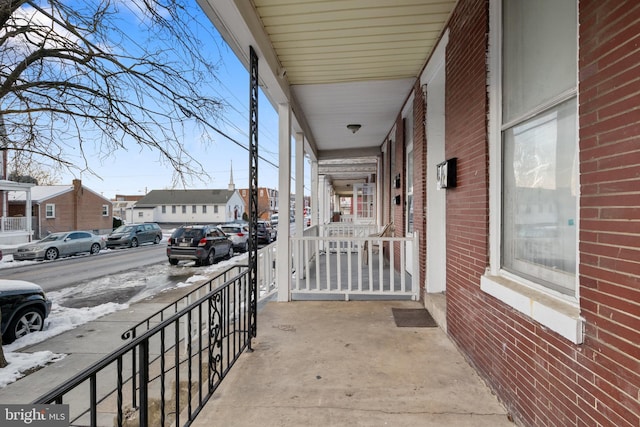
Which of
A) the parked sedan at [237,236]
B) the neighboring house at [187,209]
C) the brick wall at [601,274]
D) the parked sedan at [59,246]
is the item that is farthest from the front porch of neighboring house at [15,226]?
the brick wall at [601,274]

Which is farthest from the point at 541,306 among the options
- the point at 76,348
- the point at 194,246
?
the point at 194,246

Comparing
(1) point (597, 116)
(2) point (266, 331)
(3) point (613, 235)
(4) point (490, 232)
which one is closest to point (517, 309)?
(4) point (490, 232)

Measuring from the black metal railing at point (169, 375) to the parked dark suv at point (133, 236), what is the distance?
51.6 ft

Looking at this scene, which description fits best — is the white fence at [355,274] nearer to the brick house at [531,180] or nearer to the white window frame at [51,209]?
the brick house at [531,180]

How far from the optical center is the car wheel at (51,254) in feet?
44.1

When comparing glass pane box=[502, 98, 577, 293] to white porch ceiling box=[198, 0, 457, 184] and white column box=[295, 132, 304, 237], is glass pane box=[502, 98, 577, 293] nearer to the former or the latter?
white porch ceiling box=[198, 0, 457, 184]

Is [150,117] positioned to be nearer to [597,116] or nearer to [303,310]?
[303,310]

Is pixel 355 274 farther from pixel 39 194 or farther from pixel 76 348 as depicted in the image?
pixel 39 194

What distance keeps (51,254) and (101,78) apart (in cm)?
1337

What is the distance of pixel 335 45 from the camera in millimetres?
3453

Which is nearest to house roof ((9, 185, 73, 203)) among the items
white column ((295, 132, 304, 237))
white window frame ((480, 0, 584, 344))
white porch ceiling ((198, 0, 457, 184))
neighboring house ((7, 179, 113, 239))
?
neighboring house ((7, 179, 113, 239))

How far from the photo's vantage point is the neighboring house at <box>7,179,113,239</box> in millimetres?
21609

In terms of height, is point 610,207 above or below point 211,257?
above

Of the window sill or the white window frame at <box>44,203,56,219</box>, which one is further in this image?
the white window frame at <box>44,203,56,219</box>
